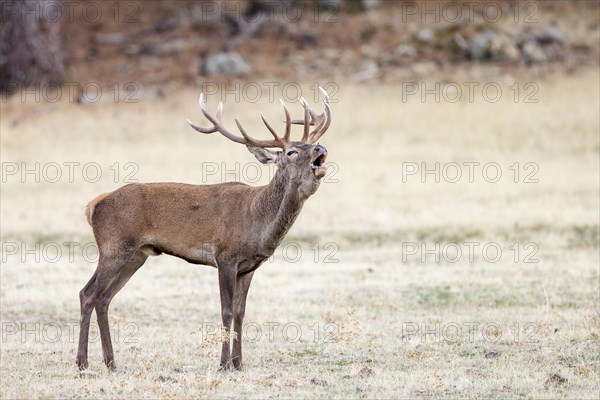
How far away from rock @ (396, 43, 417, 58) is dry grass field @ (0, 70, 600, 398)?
11.9 feet

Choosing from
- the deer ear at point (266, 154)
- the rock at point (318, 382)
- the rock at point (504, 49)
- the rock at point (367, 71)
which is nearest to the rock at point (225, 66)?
the rock at point (367, 71)

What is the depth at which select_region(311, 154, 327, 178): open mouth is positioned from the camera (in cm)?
1044

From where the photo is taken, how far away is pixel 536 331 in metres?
12.8

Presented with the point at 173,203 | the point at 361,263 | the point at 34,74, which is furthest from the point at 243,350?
the point at 34,74

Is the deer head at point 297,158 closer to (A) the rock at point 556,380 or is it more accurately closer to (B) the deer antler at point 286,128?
(B) the deer antler at point 286,128

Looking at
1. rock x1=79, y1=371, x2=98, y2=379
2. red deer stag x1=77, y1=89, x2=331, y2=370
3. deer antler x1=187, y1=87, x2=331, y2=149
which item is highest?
deer antler x1=187, y1=87, x2=331, y2=149

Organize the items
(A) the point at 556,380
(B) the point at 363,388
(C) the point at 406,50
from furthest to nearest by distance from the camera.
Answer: (C) the point at 406,50, (A) the point at 556,380, (B) the point at 363,388

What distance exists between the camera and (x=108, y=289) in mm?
11133

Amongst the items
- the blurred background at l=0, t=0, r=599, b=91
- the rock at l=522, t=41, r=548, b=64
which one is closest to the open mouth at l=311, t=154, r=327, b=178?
the blurred background at l=0, t=0, r=599, b=91

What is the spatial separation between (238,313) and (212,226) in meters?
0.93

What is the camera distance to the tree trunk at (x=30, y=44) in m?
33.0

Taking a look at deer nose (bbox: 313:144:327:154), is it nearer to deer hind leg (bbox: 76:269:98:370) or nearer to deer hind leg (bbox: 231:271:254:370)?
deer hind leg (bbox: 231:271:254:370)

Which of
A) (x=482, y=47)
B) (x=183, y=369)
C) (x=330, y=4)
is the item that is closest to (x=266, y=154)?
(x=183, y=369)

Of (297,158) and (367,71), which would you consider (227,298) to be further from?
(367,71)
